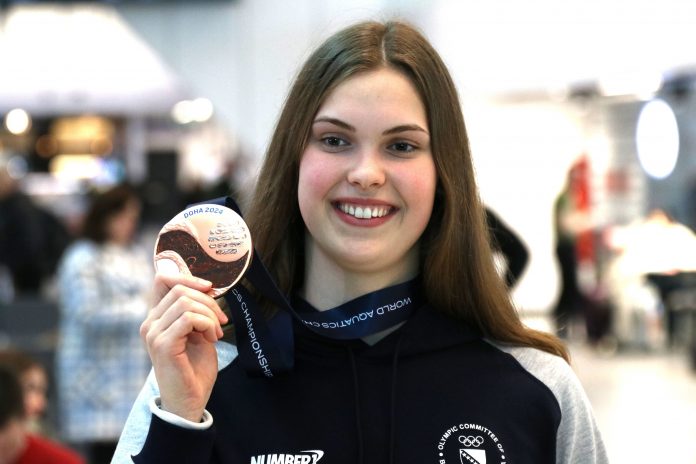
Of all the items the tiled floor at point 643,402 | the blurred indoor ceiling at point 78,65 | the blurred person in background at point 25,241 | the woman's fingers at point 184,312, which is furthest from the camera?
the blurred indoor ceiling at point 78,65

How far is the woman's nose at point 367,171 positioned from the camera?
1832mm

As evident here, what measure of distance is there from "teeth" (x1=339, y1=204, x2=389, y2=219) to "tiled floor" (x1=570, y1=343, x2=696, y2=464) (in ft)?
14.2

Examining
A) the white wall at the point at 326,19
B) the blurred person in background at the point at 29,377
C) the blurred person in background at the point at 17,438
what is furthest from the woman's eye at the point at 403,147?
the white wall at the point at 326,19

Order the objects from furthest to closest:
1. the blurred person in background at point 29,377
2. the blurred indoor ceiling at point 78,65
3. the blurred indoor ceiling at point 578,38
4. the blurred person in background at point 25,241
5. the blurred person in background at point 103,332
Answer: the blurred indoor ceiling at point 78,65, the blurred person in background at point 25,241, the blurred indoor ceiling at point 578,38, the blurred person in background at point 103,332, the blurred person in background at point 29,377

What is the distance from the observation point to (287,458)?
1823 mm

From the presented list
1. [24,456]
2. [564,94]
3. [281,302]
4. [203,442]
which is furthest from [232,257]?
[564,94]

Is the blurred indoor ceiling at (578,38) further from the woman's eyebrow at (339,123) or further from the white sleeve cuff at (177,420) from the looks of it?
the white sleeve cuff at (177,420)

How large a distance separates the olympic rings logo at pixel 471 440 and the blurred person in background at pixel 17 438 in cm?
282

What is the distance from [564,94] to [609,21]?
9.22ft

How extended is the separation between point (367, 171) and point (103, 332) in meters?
4.87

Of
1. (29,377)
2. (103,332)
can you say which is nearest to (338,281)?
(29,377)

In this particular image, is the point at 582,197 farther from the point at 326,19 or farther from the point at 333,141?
the point at 333,141

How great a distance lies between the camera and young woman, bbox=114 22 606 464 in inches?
72.8

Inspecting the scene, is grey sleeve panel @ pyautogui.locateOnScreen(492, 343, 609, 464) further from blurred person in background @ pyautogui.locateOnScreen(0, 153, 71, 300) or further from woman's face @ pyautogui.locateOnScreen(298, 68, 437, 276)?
blurred person in background @ pyautogui.locateOnScreen(0, 153, 71, 300)
